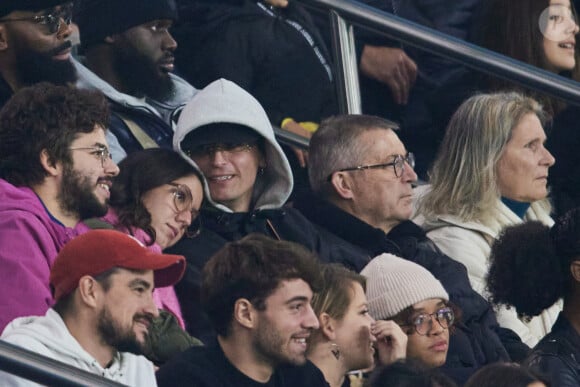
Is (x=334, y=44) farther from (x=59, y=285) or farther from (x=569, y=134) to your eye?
(x=59, y=285)

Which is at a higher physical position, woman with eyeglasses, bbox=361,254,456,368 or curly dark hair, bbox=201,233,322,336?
curly dark hair, bbox=201,233,322,336

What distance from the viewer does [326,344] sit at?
6.21m

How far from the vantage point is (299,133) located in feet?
26.0

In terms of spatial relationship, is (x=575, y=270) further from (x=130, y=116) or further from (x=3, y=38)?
(x=3, y=38)

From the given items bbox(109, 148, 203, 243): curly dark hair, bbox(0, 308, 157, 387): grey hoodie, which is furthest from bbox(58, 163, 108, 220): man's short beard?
bbox(0, 308, 157, 387): grey hoodie

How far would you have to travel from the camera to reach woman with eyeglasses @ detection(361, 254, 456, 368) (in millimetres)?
6605

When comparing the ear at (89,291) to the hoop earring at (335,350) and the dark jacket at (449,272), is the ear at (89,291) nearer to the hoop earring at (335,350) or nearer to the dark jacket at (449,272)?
the hoop earring at (335,350)

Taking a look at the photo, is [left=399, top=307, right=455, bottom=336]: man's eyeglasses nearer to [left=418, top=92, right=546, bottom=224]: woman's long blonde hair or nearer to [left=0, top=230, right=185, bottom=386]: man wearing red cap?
[left=418, top=92, right=546, bottom=224]: woman's long blonde hair

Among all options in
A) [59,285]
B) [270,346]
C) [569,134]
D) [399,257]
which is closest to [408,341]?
[399,257]

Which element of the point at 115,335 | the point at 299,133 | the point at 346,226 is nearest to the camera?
the point at 115,335

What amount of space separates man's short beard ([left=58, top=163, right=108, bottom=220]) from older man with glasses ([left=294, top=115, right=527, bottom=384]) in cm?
118

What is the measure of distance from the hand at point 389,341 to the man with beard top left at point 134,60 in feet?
3.60

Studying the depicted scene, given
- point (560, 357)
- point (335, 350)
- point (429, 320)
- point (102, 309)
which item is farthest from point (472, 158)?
point (102, 309)

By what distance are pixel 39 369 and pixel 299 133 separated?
3276 millimetres
